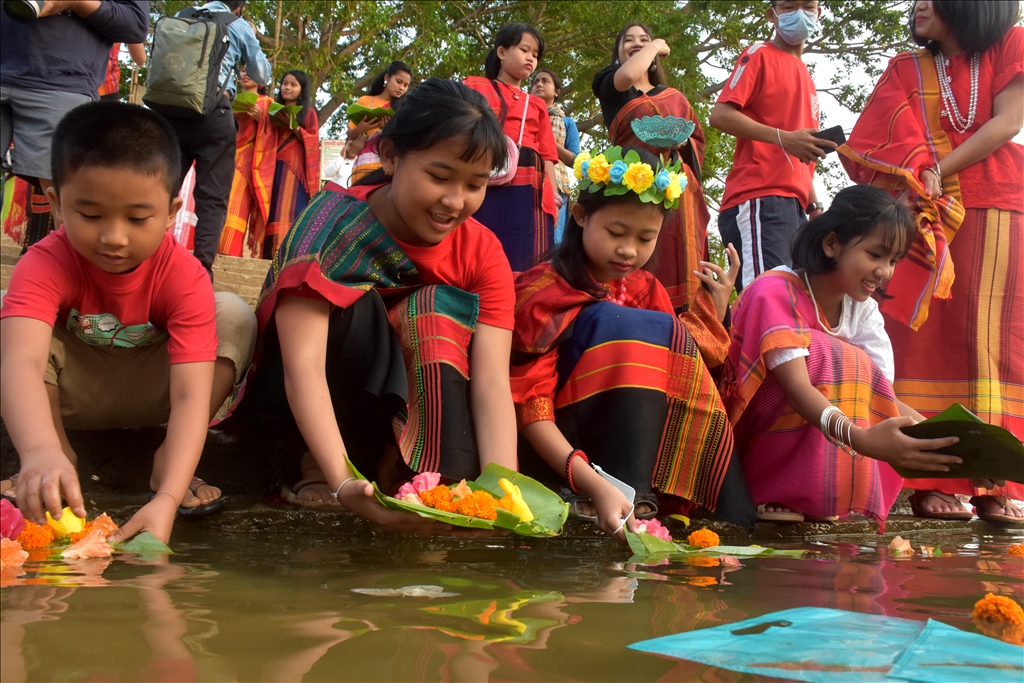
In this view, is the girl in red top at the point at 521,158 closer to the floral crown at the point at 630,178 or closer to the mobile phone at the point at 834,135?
the floral crown at the point at 630,178

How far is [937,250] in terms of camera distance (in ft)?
10.8

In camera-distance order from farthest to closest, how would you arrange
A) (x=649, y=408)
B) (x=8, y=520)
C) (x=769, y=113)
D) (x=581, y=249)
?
(x=769, y=113) → (x=581, y=249) → (x=649, y=408) → (x=8, y=520)

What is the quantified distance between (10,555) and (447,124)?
141 centimetres

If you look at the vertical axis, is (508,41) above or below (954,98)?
above

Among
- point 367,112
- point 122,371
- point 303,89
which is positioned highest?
point 303,89

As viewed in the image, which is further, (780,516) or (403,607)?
(780,516)

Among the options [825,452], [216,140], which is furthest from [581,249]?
[216,140]

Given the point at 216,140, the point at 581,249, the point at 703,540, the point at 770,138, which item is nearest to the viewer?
the point at 703,540

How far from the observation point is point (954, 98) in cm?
349

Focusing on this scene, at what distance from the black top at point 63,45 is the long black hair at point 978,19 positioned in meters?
3.18

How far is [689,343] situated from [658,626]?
4.87 ft

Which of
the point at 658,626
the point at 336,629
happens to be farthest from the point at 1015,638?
the point at 336,629

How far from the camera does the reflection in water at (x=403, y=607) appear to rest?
1.00m

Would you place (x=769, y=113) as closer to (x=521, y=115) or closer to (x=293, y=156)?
(x=521, y=115)
